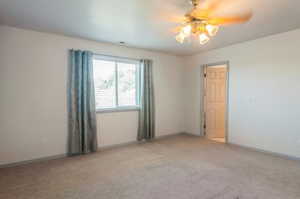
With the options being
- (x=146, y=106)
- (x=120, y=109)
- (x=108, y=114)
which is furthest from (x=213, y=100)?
(x=108, y=114)

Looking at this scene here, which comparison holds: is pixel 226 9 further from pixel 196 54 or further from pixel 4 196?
pixel 4 196

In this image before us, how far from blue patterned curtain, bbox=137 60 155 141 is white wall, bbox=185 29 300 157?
184cm

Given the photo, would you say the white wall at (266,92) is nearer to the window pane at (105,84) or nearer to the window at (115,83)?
Answer: the window at (115,83)

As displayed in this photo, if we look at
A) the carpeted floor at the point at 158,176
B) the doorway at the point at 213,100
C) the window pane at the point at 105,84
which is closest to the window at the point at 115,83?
the window pane at the point at 105,84

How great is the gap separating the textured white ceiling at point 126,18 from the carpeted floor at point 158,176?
2472 mm

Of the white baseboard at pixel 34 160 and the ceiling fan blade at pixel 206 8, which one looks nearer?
the ceiling fan blade at pixel 206 8

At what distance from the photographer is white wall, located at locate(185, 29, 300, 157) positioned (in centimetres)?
340

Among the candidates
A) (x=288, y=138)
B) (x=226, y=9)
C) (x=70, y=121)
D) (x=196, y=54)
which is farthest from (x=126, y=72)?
(x=288, y=138)

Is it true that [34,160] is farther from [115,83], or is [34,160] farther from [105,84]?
[115,83]

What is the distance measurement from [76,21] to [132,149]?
2867mm

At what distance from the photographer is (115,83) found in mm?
4352

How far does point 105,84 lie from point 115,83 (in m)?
0.26

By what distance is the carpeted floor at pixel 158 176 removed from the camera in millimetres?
2299

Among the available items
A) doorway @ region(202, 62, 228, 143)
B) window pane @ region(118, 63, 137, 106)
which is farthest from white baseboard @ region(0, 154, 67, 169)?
doorway @ region(202, 62, 228, 143)
